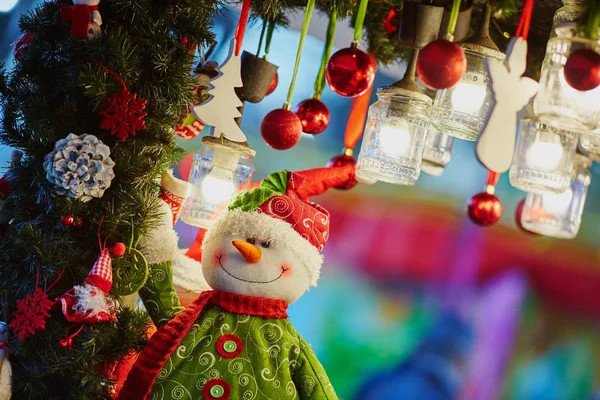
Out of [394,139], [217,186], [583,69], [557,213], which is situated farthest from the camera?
[557,213]

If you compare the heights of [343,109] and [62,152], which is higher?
[343,109]

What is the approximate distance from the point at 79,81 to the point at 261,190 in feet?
1.33

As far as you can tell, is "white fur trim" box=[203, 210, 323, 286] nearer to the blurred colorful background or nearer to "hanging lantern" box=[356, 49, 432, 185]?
"hanging lantern" box=[356, 49, 432, 185]

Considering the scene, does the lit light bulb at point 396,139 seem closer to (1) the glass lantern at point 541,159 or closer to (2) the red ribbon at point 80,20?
(1) the glass lantern at point 541,159

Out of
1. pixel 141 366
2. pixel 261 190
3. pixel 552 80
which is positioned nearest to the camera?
pixel 552 80

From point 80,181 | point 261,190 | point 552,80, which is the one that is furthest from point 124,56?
point 552,80

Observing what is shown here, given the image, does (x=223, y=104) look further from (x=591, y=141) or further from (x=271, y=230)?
(x=591, y=141)

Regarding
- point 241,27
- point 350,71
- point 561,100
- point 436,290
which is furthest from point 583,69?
point 436,290

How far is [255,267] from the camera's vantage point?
1.35m

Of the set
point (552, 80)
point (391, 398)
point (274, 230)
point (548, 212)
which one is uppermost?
point (552, 80)

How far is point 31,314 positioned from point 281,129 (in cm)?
53

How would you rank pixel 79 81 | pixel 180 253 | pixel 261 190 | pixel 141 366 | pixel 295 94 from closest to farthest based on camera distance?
pixel 79 81
pixel 141 366
pixel 261 190
pixel 180 253
pixel 295 94

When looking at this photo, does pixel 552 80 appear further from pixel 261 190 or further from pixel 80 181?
pixel 80 181

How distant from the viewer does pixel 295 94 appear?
2645mm
